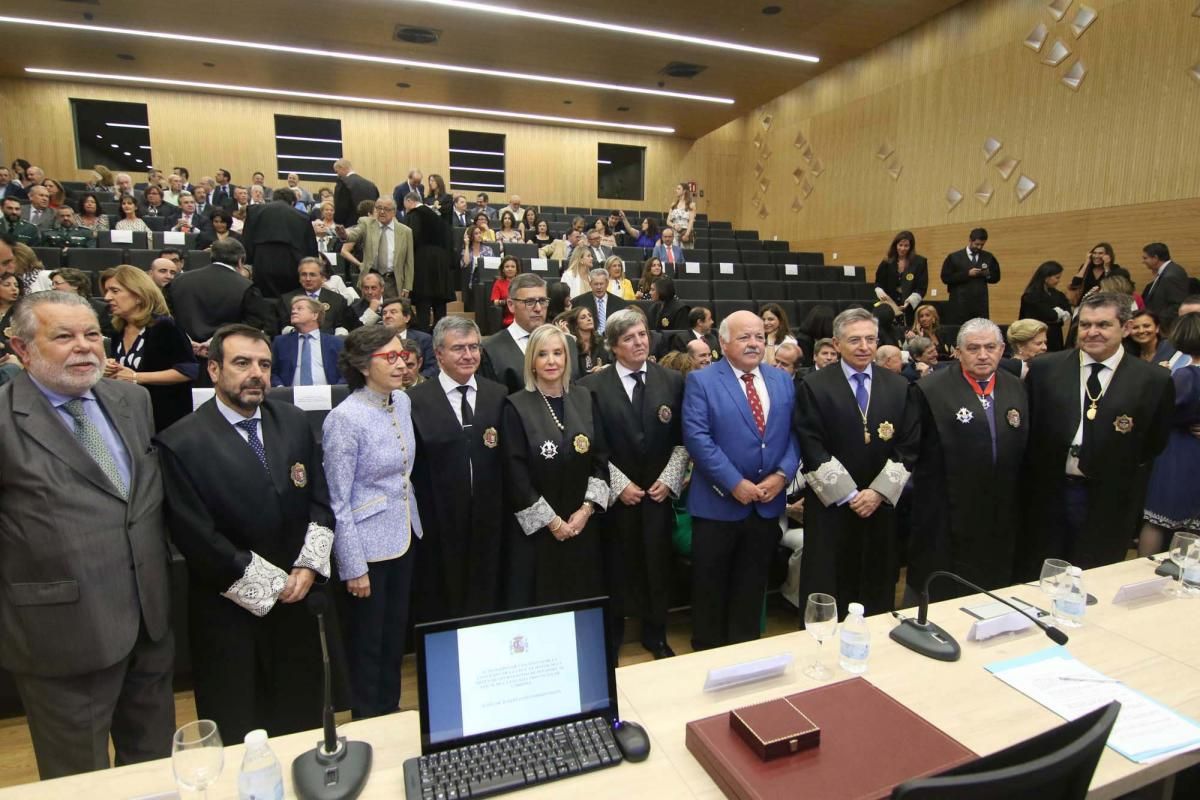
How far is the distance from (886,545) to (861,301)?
6.52 meters

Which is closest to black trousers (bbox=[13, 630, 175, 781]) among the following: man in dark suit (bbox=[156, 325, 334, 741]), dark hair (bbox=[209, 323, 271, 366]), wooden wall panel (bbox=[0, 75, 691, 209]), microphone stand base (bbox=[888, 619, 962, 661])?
man in dark suit (bbox=[156, 325, 334, 741])

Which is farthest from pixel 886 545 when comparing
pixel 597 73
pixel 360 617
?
pixel 597 73

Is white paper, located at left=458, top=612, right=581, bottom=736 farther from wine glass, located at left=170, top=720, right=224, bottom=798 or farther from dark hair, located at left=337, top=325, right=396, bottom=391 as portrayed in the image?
dark hair, located at left=337, top=325, right=396, bottom=391

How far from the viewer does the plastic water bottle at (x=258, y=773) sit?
3.81ft

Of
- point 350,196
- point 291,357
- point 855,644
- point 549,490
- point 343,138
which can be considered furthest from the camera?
point 343,138

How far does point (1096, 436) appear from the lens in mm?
2842

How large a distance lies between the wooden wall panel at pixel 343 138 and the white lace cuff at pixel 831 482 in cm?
1349

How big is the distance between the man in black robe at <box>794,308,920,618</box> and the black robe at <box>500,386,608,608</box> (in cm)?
95

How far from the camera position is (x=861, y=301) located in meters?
8.72

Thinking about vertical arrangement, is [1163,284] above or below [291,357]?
above

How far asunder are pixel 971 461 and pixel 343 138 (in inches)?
556

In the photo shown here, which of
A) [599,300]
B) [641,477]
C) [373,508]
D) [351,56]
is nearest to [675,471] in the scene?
[641,477]

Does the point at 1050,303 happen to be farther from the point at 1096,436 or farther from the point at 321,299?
the point at 321,299

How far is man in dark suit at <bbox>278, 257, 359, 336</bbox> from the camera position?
16.1 ft
